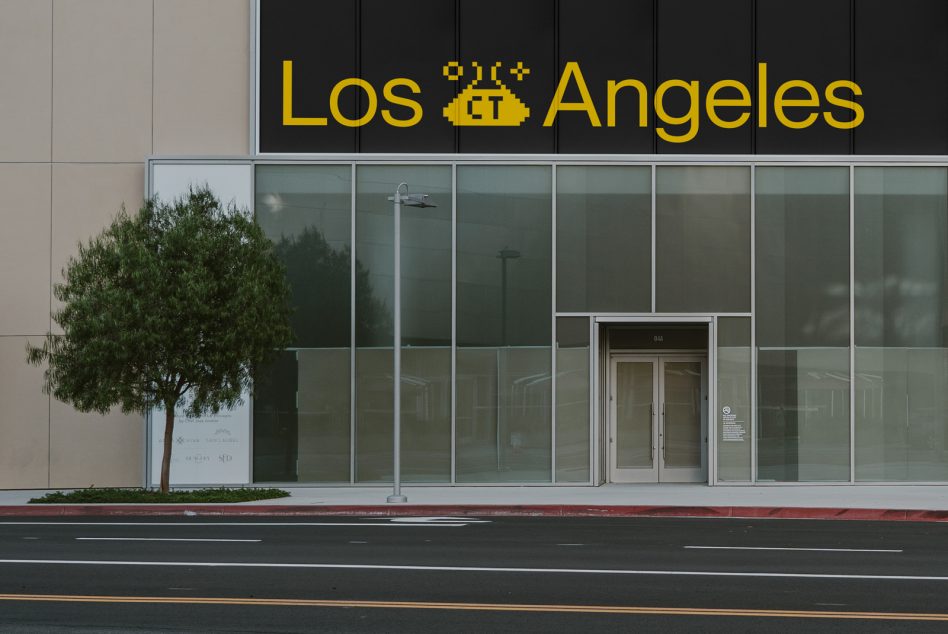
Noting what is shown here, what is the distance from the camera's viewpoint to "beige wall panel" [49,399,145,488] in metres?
24.6

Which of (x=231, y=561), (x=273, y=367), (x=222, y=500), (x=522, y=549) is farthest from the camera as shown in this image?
(x=273, y=367)

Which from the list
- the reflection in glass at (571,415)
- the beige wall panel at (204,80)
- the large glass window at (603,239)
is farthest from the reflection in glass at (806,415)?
the beige wall panel at (204,80)

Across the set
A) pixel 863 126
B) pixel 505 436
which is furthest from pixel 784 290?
pixel 505 436

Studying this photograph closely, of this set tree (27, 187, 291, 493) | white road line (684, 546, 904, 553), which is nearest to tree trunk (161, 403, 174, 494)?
tree (27, 187, 291, 493)

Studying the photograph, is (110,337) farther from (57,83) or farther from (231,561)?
(231,561)

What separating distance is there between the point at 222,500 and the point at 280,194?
6.48 meters

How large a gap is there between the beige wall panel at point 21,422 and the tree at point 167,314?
3235 mm

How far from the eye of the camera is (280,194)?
24438 mm

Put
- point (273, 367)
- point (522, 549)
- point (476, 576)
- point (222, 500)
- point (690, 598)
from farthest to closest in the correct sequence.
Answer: point (273, 367) → point (222, 500) → point (522, 549) → point (476, 576) → point (690, 598)

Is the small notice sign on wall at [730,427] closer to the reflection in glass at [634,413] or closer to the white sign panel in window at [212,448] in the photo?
the reflection in glass at [634,413]

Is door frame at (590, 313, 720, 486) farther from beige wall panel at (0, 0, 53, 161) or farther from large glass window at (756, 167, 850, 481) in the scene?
beige wall panel at (0, 0, 53, 161)

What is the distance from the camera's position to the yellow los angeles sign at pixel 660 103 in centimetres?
2453

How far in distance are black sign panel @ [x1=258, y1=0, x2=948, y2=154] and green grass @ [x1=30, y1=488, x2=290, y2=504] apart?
6699 millimetres

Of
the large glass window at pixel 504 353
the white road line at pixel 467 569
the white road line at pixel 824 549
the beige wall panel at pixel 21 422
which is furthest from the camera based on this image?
the beige wall panel at pixel 21 422
